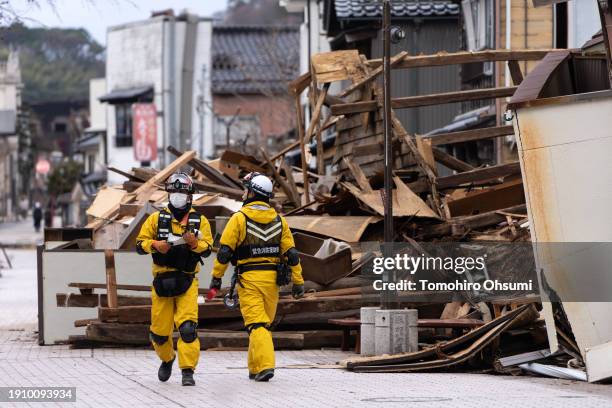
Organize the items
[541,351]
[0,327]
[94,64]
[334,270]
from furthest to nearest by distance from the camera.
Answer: [94,64], [0,327], [334,270], [541,351]

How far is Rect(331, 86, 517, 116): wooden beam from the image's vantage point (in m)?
18.1

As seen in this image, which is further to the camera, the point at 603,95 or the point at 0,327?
the point at 0,327

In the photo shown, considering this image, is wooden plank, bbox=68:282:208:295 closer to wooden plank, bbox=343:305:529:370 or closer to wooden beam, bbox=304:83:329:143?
wooden plank, bbox=343:305:529:370

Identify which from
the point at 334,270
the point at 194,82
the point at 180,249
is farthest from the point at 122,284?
the point at 194,82

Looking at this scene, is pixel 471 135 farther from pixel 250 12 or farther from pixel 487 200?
pixel 250 12

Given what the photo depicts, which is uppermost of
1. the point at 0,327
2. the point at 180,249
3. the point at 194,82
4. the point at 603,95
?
the point at 194,82

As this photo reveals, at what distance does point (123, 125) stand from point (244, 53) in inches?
321

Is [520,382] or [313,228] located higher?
[313,228]

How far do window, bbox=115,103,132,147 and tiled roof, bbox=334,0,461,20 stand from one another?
146ft

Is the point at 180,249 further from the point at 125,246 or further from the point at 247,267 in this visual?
the point at 125,246

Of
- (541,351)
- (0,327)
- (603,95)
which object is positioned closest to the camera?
(603,95)

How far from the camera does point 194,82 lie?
245 feet

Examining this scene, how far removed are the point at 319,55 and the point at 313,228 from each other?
9.68 feet

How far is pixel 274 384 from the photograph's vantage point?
1195 centimetres
